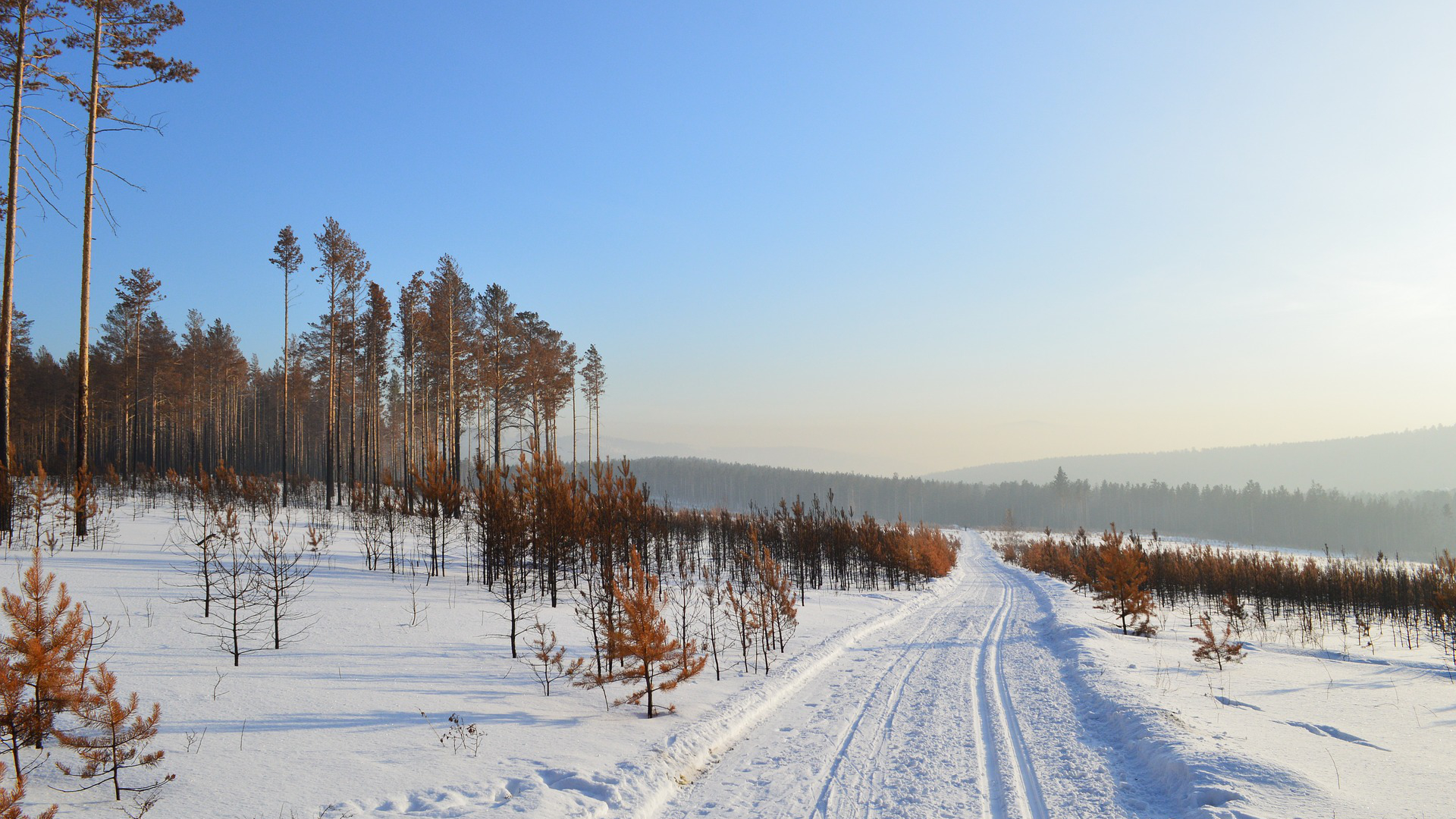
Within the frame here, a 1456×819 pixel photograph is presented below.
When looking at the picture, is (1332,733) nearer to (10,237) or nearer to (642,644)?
(642,644)

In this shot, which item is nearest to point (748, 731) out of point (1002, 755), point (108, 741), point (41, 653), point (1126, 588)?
point (1002, 755)

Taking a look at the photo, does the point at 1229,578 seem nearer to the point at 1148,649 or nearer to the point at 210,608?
the point at 1148,649

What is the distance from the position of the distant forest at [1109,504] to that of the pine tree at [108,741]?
97656mm

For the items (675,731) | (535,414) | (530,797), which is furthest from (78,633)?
(535,414)

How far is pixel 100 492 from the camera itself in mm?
24688

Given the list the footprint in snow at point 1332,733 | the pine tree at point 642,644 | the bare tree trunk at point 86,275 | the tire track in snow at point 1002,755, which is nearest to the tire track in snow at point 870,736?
the tire track in snow at point 1002,755

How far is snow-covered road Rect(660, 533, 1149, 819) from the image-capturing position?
18.3 ft

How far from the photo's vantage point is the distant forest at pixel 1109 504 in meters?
109

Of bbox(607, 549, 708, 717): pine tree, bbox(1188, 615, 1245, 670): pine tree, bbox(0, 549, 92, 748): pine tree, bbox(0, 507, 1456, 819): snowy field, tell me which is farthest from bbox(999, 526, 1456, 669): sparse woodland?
bbox(0, 549, 92, 748): pine tree

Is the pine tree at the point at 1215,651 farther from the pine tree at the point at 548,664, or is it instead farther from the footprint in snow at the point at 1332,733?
the pine tree at the point at 548,664

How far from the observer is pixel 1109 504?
14950cm

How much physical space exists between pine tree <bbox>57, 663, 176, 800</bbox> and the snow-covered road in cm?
418

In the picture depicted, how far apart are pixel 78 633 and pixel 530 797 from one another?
12.6 feet

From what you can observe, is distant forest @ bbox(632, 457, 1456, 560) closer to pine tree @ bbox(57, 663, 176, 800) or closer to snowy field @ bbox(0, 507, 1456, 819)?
snowy field @ bbox(0, 507, 1456, 819)
